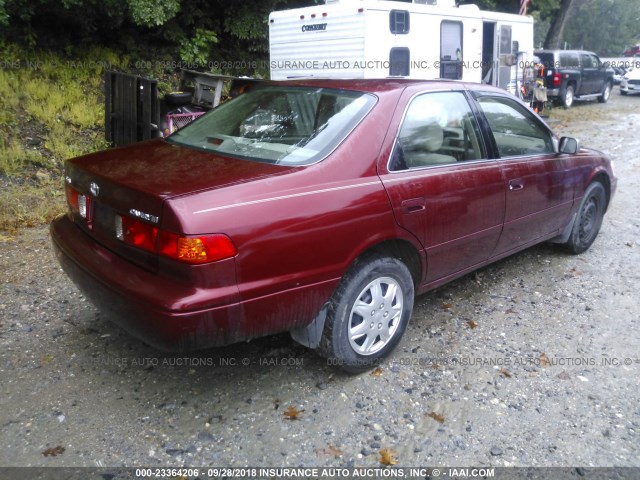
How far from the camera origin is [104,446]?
2791mm

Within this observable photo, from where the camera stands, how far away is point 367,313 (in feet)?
11.0

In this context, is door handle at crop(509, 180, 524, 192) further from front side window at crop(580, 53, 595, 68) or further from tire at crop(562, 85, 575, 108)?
front side window at crop(580, 53, 595, 68)

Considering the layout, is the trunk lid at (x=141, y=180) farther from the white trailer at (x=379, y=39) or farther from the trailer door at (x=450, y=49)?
the trailer door at (x=450, y=49)

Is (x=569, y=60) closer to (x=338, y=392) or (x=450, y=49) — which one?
(x=450, y=49)

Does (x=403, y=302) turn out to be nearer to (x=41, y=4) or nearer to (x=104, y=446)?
(x=104, y=446)

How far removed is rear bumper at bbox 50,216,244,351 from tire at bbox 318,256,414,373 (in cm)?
57

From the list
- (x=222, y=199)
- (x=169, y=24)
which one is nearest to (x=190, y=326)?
(x=222, y=199)

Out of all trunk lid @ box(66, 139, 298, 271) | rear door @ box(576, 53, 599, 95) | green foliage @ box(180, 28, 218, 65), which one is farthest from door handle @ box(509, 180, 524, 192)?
rear door @ box(576, 53, 599, 95)

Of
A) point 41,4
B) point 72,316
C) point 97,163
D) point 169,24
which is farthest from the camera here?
point 169,24

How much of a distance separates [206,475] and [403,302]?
5.00 ft

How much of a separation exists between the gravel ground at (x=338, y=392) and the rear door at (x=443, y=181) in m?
0.61

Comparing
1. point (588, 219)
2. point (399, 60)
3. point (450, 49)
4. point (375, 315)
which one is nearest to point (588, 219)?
point (588, 219)

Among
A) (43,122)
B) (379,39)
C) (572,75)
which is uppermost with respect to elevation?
(572,75)

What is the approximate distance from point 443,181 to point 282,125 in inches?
41.5
